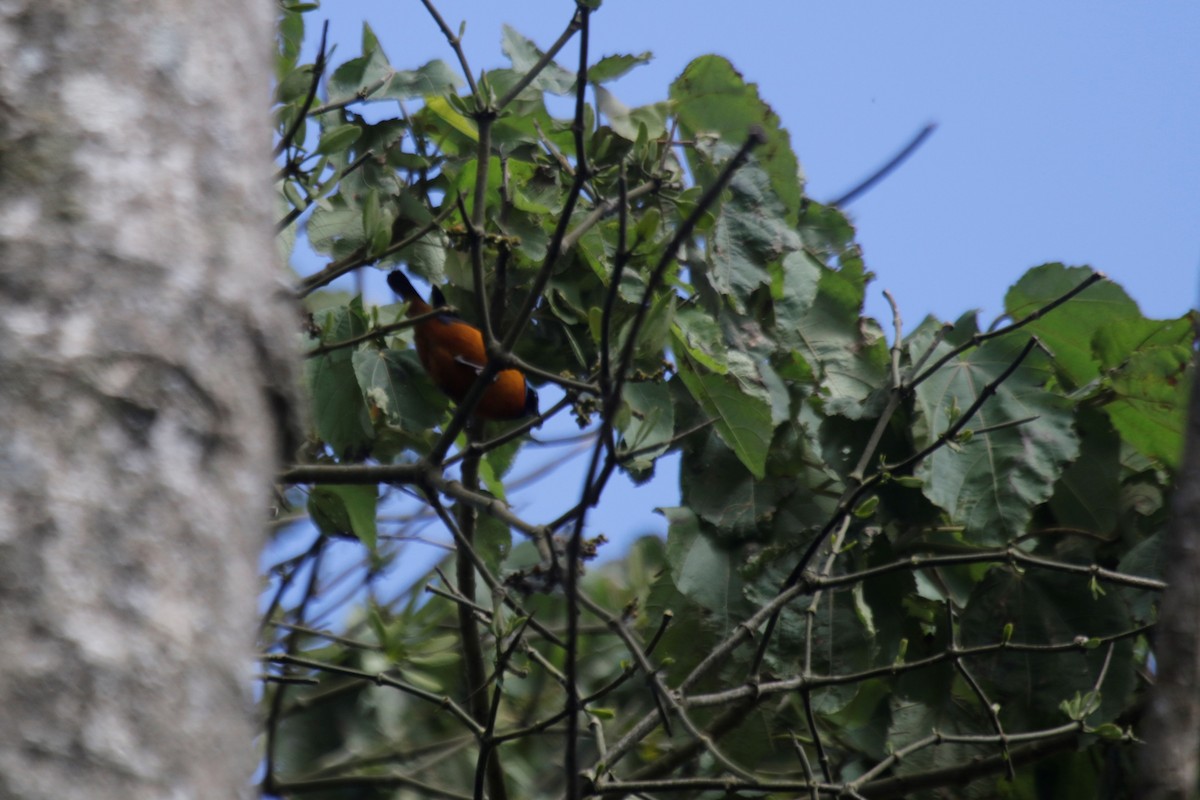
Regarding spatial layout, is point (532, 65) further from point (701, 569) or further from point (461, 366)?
point (701, 569)

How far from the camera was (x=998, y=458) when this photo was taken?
2633 millimetres

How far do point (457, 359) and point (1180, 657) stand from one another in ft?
5.90

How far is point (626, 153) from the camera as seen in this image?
257 centimetres

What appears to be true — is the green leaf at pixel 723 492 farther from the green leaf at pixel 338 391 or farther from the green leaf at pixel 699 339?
the green leaf at pixel 338 391

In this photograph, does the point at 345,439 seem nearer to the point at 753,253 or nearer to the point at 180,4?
the point at 753,253

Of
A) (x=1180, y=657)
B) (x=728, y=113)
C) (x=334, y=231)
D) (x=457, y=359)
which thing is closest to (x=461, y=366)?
(x=457, y=359)

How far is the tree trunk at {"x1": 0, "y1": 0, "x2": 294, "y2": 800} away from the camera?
2.78 feet

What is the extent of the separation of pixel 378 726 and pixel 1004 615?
181cm

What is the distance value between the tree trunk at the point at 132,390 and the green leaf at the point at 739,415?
143cm

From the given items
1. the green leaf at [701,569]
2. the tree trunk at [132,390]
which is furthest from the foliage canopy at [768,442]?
the tree trunk at [132,390]

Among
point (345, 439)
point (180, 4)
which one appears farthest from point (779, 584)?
point (180, 4)

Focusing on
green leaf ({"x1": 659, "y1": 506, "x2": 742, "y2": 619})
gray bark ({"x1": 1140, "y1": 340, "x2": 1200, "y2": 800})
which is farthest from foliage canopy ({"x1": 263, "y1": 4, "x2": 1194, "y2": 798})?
gray bark ({"x1": 1140, "y1": 340, "x2": 1200, "y2": 800})

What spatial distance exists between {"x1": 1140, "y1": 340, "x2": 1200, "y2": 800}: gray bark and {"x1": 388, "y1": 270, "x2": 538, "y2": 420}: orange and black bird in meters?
1.43

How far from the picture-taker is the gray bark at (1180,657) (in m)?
0.84
